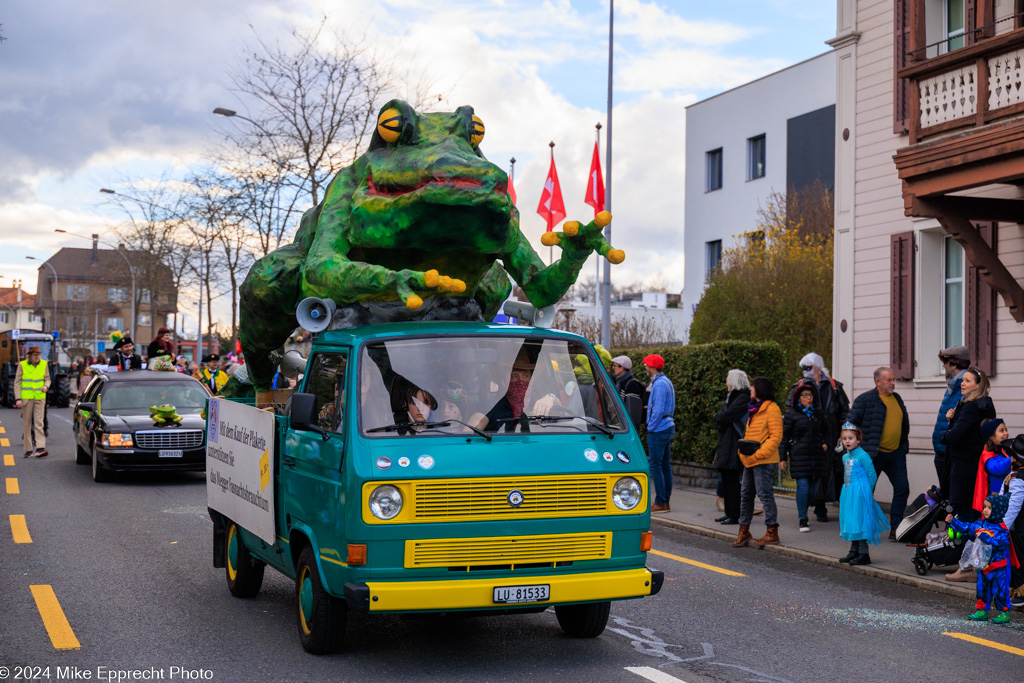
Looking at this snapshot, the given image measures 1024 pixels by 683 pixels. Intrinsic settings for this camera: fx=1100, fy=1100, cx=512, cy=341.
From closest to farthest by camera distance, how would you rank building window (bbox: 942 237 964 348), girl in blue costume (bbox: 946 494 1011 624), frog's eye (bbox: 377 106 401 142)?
1. frog's eye (bbox: 377 106 401 142)
2. girl in blue costume (bbox: 946 494 1011 624)
3. building window (bbox: 942 237 964 348)

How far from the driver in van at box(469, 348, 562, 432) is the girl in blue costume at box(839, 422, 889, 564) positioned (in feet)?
16.0

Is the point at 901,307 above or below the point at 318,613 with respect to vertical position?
above

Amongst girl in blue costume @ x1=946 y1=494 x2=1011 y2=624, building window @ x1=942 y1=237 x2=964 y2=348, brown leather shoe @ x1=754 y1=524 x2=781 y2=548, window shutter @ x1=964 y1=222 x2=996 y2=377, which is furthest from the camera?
building window @ x1=942 y1=237 x2=964 y2=348

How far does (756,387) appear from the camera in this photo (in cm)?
1196

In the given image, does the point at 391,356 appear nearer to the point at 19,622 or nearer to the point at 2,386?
the point at 19,622

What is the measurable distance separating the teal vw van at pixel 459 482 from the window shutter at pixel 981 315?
8845 mm

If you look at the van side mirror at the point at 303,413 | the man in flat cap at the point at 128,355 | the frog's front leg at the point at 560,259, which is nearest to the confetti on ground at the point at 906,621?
the frog's front leg at the point at 560,259

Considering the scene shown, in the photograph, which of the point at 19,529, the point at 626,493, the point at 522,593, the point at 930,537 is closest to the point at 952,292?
the point at 930,537

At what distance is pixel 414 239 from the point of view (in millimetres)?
7543

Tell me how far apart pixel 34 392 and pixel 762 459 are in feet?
43.6

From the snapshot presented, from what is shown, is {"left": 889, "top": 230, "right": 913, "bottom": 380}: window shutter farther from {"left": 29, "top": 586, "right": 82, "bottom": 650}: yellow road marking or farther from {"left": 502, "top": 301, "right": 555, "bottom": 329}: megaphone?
{"left": 29, "top": 586, "right": 82, "bottom": 650}: yellow road marking

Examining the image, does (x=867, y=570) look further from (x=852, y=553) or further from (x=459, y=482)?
(x=459, y=482)

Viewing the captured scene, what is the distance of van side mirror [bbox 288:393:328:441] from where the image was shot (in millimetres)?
6496

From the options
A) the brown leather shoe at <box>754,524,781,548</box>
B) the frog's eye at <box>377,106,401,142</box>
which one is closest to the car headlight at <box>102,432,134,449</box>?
the brown leather shoe at <box>754,524,781,548</box>
